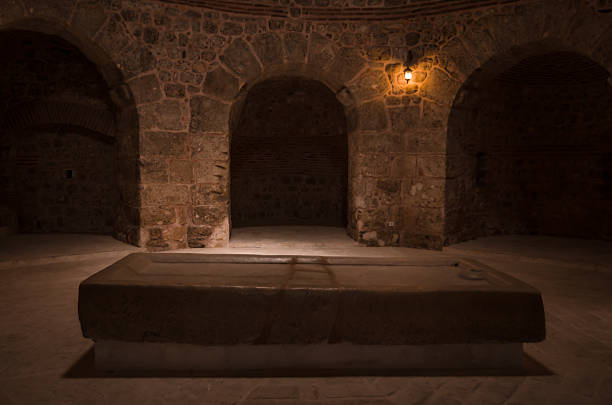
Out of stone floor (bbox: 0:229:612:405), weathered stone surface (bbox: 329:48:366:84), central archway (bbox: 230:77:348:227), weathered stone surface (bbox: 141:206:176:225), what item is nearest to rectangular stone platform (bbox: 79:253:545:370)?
stone floor (bbox: 0:229:612:405)

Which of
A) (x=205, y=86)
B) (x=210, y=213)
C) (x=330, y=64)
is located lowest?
(x=210, y=213)

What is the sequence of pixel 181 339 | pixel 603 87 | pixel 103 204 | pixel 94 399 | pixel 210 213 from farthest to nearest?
pixel 103 204
pixel 603 87
pixel 210 213
pixel 181 339
pixel 94 399

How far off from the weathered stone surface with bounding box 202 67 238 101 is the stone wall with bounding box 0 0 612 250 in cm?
1

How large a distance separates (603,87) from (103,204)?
840cm

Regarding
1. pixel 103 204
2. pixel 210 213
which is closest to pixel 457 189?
pixel 210 213

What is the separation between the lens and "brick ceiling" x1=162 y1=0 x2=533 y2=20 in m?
5.69

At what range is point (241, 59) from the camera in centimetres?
583

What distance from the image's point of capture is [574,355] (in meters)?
2.76

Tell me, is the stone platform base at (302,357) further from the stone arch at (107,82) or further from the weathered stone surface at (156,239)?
the stone arch at (107,82)

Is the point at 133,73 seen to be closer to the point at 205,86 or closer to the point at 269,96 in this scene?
the point at 205,86

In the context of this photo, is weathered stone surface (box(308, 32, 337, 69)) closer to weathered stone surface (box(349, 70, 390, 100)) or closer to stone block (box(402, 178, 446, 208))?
weathered stone surface (box(349, 70, 390, 100))

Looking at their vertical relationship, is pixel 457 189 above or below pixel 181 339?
above

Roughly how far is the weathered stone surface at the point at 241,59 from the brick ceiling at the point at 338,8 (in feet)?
1.44

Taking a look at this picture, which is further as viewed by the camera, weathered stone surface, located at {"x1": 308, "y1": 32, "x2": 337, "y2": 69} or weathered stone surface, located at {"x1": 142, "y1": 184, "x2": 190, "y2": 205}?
weathered stone surface, located at {"x1": 308, "y1": 32, "x2": 337, "y2": 69}
